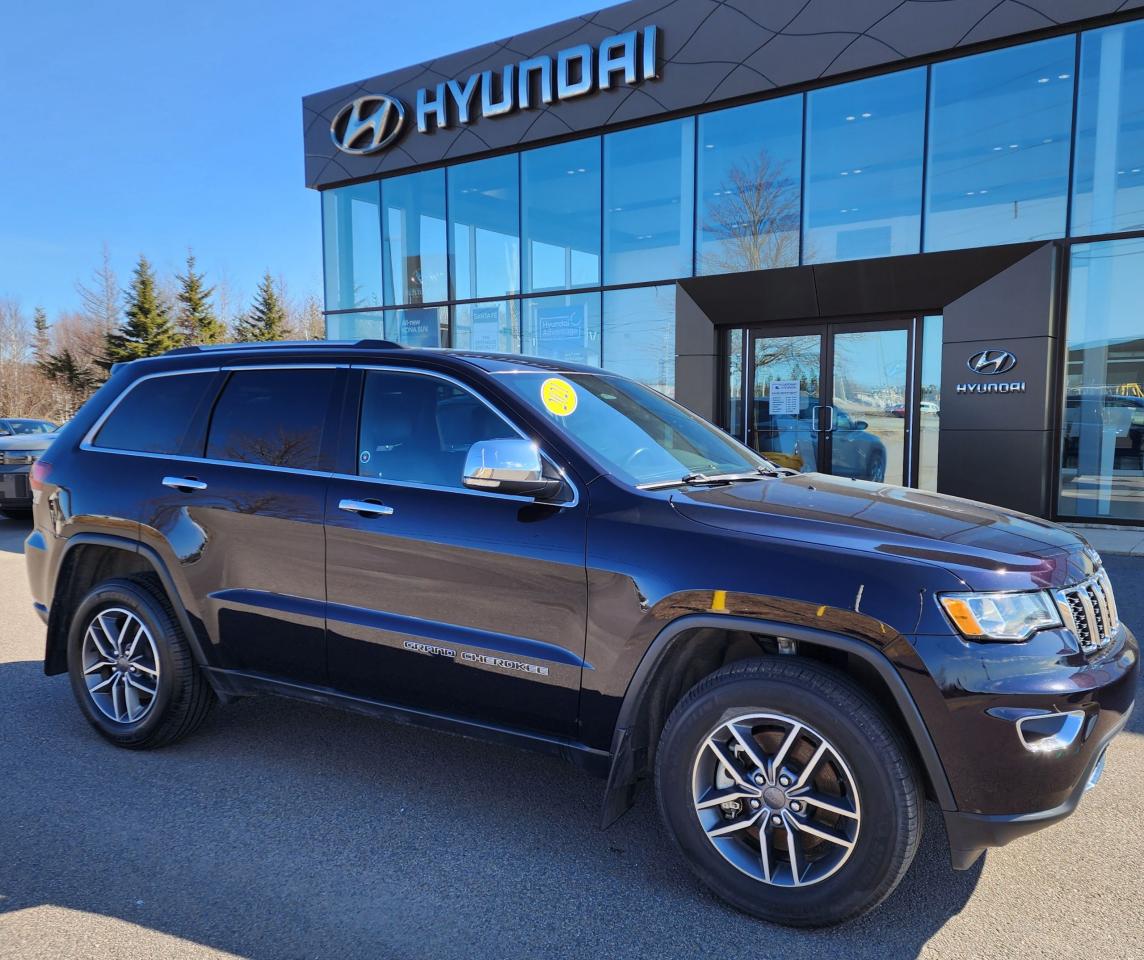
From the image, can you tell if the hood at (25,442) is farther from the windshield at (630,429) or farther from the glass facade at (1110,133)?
the glass facade at (1110,133)

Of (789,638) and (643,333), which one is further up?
(643,333)

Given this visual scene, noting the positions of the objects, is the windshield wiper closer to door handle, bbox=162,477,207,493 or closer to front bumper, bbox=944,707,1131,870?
front bumper, bbox=944,707,1131,870

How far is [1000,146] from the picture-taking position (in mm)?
11242

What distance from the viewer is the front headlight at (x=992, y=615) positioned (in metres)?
2.39

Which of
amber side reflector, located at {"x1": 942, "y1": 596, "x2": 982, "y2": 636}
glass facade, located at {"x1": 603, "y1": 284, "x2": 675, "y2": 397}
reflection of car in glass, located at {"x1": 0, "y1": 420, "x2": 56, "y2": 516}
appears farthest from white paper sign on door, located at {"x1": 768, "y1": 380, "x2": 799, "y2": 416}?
amber side reflector, located at {"x1": 942, "y1": 596, "x2": 982, "y2": 636}

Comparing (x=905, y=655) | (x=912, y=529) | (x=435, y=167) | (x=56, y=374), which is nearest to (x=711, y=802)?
(x=905, y=655)

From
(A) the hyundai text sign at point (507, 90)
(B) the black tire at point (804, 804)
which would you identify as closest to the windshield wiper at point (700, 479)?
(B) the black tire at point (804, 804)

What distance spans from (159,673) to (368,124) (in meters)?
15.3

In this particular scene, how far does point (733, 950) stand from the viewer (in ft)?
8.29

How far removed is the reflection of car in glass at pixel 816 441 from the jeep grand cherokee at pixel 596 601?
9201mm

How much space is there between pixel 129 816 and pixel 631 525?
2.30 metres

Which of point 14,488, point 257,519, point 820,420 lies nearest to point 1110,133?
point 820,420

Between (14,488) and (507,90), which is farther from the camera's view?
(507,90)

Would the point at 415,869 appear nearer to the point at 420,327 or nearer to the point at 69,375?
the point at 420,327
